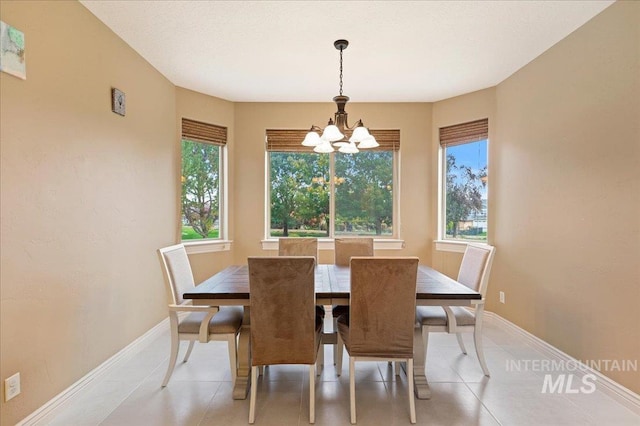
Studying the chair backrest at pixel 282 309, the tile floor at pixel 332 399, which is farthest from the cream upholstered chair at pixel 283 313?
the tile floor at pixel 332 399

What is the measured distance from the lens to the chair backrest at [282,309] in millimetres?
1820

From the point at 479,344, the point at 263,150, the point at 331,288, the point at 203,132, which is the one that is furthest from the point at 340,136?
the point at 203,132

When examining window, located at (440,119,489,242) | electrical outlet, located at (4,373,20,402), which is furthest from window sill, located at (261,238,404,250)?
electrical outlet, located at (4,373,20,402)

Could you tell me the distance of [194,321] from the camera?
220 centimetres

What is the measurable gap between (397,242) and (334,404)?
2355 mm

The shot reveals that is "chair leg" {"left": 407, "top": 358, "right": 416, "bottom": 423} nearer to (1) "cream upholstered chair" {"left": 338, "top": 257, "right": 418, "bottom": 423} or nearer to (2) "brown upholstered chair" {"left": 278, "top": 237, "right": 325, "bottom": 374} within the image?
(1) "cream upholstered chair" {"left": 338, "top": 257, "right": 418, "bottom": 423}

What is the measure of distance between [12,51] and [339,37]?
80.2 inches

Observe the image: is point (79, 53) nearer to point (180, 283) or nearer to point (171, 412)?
point (180, 283)

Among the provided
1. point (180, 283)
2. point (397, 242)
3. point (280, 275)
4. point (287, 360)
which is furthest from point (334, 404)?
point (397, 242)

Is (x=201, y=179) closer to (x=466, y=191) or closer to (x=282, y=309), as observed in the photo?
(x=282, y=309)

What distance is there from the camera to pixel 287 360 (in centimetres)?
190

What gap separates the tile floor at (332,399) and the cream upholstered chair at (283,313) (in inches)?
11.0

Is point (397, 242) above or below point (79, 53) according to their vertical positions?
below

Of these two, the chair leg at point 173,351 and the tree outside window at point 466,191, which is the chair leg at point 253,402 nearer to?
the chair leg at point 173,351
